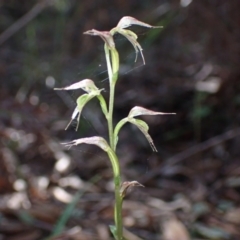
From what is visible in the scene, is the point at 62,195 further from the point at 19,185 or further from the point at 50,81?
the point at 50,81

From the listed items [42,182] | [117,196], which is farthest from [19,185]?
[117,196]

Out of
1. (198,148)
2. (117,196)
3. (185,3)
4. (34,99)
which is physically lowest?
(198,148)

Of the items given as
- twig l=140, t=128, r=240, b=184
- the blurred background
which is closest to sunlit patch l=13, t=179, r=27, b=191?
the blurred background

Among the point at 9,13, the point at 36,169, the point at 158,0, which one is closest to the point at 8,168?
the point at 36,169

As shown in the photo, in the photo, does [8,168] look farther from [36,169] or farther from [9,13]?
[9,13]

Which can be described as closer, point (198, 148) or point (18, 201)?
point (18, 201)

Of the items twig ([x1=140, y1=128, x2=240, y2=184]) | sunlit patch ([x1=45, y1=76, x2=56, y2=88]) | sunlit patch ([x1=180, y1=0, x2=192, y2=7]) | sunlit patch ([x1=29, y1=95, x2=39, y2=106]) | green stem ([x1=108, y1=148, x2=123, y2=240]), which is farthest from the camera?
sunlit patch ([x1=45, y1=76, x2=56, y2=88])

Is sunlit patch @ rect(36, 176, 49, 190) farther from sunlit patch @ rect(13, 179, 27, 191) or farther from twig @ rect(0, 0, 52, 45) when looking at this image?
twig @ rect(0, 0, 52, 45)

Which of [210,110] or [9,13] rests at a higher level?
[9,13]
